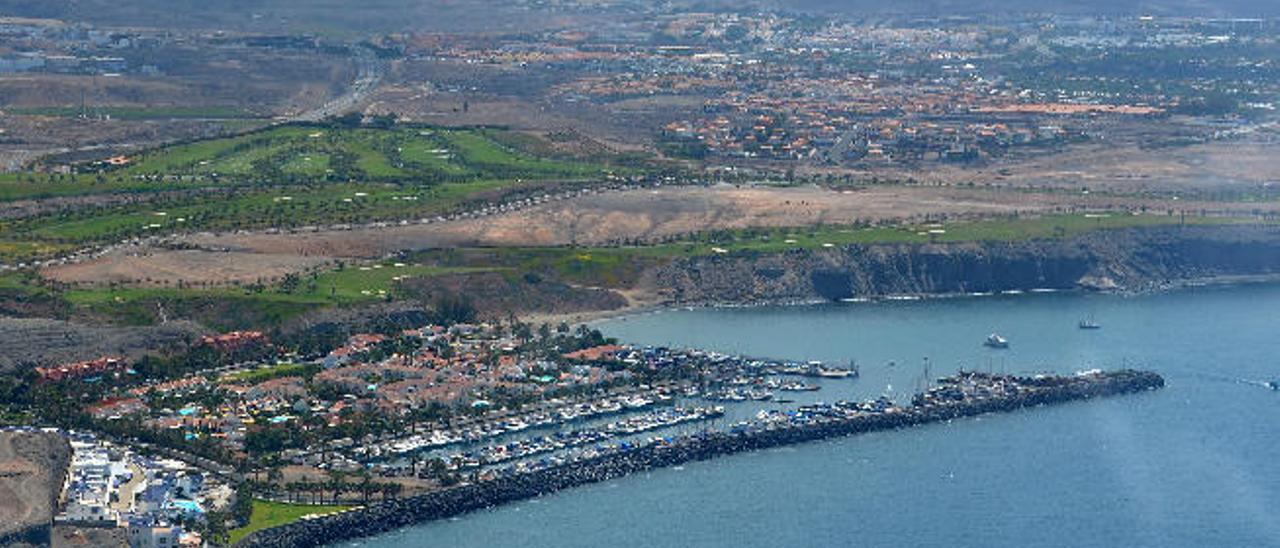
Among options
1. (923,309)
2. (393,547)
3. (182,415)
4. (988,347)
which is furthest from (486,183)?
(393,547)

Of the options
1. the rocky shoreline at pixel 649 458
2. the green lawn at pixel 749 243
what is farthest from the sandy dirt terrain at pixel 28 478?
the green lawn at pixel 749 243

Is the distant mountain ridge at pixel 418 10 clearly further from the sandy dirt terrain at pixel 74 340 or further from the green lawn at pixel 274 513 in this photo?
the green lawn at pixel 274 513

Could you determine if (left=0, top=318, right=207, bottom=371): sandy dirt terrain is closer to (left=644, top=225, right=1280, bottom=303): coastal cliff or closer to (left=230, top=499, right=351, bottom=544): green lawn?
(left=230, top=499, right=351, bottom=544): green lawn

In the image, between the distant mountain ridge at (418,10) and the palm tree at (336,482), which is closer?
the palm tree at (336,482)

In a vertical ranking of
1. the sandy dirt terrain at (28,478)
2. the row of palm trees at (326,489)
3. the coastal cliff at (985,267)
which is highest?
the sandy dirt terrain at (28,478)

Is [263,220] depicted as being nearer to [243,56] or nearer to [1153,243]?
[1153,243]

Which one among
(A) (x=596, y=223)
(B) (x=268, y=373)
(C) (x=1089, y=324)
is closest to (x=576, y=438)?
(B) (x=268, y=373)
